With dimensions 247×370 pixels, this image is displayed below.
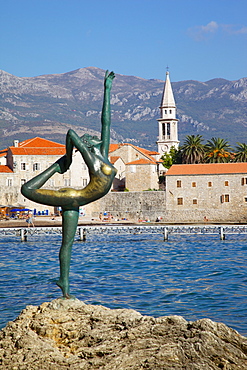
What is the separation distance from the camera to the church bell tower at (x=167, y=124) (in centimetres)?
9400

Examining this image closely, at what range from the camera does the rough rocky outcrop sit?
680 centimetres

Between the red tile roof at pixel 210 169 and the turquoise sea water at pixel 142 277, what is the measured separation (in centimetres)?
1916

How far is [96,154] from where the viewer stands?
28.6ft

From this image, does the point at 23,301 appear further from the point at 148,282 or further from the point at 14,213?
the point at 14,213

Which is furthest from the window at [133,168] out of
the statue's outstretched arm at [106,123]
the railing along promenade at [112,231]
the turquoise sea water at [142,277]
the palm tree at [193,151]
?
the statue's outstretched arm at [106,123]

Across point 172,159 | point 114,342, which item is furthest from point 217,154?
point 114,342

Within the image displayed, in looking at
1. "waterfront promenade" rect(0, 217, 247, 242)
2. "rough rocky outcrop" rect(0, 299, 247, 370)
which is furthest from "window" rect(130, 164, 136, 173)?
"rough rocky outcrop" rect(0, 299, 247, 370)

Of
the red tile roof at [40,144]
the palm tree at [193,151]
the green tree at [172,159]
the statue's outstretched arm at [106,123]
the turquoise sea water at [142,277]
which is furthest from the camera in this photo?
the green tree at [172,159]

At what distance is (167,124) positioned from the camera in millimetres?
94500

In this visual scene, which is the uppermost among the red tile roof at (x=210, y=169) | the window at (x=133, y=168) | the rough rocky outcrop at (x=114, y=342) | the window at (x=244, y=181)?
the window at (x=133, y=168)

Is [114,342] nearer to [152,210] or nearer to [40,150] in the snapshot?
[152,210]

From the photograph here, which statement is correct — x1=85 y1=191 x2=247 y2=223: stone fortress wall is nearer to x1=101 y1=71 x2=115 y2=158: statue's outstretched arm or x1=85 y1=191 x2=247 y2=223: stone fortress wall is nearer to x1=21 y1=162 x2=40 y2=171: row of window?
x1=21 y1=162 x2=40 y2=171: row of window

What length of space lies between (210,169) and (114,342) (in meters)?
53.1

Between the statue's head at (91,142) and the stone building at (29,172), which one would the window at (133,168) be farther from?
the statue's head at (91,142)
